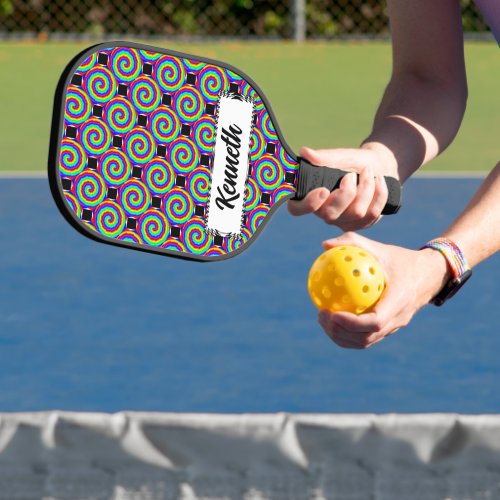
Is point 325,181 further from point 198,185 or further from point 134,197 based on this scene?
point 134,197

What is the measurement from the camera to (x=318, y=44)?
12.5m

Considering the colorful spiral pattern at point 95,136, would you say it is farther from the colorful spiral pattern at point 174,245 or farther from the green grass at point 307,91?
the green grass at point 307,91

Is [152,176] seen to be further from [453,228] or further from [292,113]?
[292,113]

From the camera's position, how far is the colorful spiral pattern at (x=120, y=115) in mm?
2242

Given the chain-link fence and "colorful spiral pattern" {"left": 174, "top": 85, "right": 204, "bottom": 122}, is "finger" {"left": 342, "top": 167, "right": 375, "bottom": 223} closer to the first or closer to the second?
"colorful spiral pattern" {"left": 174, "top": 85, "right": 204, "bottom": 122}

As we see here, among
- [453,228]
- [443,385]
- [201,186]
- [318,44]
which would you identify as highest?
[453,228]

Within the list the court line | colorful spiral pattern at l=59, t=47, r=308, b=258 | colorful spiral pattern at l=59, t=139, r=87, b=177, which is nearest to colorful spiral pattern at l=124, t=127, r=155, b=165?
colorful spiral pattern at l=59, t=47, r=308, b=258

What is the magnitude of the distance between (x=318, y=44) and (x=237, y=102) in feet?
33.6

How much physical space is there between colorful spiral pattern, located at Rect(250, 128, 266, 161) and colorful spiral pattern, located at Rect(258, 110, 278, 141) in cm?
1

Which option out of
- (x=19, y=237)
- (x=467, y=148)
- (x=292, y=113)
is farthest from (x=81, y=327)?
(x=292, y=113)

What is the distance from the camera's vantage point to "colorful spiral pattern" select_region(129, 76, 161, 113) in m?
2.28

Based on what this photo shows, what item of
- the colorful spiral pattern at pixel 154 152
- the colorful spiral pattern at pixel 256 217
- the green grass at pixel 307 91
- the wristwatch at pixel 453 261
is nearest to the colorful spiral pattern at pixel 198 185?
the colorful spiral pattern at pixel 154 152

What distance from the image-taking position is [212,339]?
4.61 metres

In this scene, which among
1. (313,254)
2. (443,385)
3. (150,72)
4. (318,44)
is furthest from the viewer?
(318,44)
